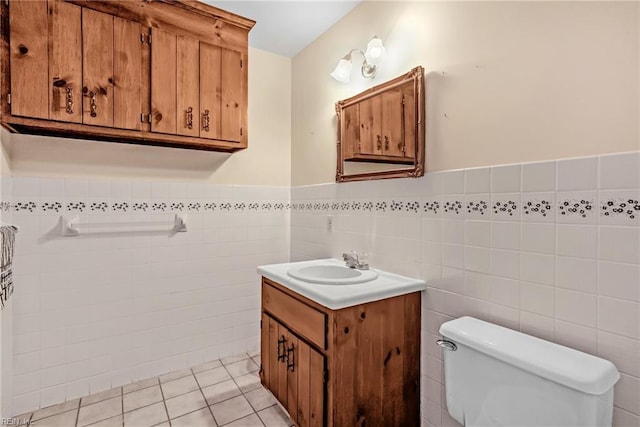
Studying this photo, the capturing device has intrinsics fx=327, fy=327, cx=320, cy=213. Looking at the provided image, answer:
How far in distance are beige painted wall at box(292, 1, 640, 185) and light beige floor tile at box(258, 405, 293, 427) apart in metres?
1.51

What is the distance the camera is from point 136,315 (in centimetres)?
210

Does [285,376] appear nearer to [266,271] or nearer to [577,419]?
[266,271]

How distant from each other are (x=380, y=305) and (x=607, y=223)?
85 cm

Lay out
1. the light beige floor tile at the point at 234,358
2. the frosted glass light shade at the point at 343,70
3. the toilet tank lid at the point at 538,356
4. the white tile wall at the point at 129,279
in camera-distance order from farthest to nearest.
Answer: the light beige floor tile at the point at 234,358
the frosted glass light shade at the point at 343,70
the white tile wall at the point at 129,279
the toilet tank lid at the point at 538,356

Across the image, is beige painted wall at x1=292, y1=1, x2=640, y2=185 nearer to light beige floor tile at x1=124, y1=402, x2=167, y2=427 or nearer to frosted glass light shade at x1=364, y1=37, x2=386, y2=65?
frosted glass light shade at x1=364, y1=37, x2=386, y2=65

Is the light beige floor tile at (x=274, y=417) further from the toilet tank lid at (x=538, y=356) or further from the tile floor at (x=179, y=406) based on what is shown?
the toilet tank lid at (x=538, y=356)

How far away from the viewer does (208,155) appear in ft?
7.61

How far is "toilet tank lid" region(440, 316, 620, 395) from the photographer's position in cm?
88

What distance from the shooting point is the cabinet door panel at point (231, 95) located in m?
2.05


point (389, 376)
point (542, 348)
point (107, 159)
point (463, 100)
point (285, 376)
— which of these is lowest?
point (285, 376)

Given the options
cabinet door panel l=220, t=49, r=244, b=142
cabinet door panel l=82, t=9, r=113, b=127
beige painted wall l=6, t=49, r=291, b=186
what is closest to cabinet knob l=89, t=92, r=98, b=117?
cabinet door panel l=82, t=9, r=113, b=127

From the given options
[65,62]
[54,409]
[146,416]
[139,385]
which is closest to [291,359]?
[146,416]

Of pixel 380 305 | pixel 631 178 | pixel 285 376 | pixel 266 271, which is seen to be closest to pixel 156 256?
pixel 266 271

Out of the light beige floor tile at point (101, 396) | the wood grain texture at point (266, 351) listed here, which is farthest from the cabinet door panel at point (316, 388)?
the light beige floor tile at point (101, 396)
